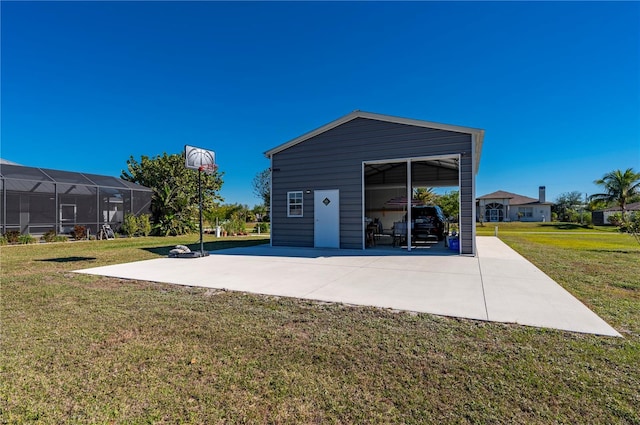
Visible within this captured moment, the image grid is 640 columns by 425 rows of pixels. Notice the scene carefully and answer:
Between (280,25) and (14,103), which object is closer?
(280,25)

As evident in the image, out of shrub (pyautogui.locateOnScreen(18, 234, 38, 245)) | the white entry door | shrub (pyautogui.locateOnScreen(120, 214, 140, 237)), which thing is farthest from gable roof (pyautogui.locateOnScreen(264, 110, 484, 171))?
shrub (pyautogui.locateOnScreen(18, 234, 38, 245))

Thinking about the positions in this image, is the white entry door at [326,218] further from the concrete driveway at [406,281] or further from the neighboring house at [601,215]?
the neighboring house at [601,215]

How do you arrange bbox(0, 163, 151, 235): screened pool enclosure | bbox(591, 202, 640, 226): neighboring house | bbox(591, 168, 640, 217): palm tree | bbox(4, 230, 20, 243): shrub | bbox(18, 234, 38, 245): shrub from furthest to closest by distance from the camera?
bbox(591, 202, 640, 226): neighboring house → bbox(591, 168, 640, 217): palm tree → bbox(0, 163, 151, 235): screened pool enclosure → bbox(18, 234, 38, 245): shrub → bbox(4, 230, 20, 243): shrub

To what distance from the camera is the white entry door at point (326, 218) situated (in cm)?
1091

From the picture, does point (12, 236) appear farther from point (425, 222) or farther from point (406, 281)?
point (425, 222)

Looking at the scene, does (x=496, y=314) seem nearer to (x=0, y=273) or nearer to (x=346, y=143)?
(x=346, y=143)

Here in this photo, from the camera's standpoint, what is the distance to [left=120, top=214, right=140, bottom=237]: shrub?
17.1 meters

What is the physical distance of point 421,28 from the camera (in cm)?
1082

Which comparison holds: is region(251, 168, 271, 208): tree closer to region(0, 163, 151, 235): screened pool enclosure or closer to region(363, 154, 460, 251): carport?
region(0, 163, 151, 235): screened pool enclosure

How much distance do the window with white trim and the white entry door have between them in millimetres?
690

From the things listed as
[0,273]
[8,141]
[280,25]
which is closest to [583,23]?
[280,25]

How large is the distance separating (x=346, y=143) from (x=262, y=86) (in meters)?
7.96

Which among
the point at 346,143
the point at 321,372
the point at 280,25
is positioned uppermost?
the point at 280,25

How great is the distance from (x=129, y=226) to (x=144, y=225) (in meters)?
1.06
